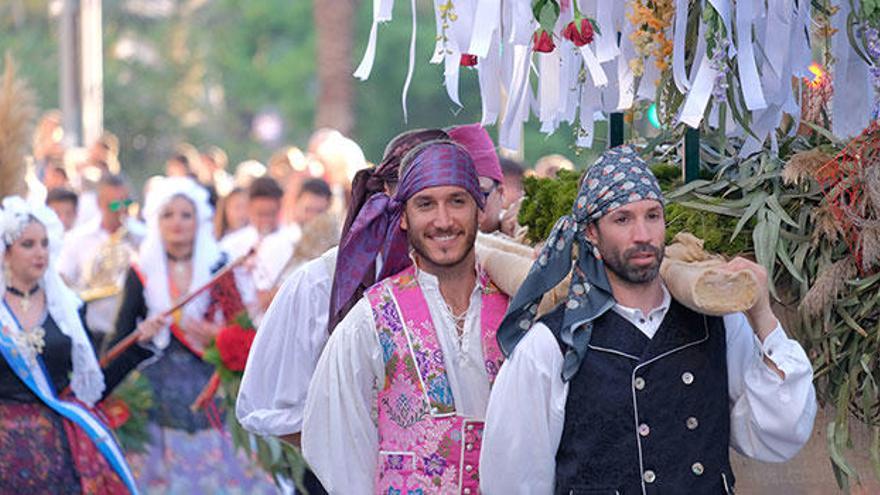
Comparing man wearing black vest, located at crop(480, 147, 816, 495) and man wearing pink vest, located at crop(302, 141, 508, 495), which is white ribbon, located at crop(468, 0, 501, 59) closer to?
man wearing pink vest, located at crop(302, 141, 508, 495)

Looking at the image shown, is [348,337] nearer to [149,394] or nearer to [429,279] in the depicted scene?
[429,279]

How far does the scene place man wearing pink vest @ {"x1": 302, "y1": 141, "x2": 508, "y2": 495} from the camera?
5.38 metres

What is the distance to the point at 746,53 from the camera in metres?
5.32

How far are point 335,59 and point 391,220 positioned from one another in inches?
803

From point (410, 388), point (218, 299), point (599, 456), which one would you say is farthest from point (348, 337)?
point (218, 299)

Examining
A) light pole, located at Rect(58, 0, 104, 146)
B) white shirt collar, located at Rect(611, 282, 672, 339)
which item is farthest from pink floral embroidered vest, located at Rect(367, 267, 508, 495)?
light pole, located at Rect(58, 0, 104, 146)

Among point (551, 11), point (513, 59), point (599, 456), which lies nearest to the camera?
point (599, 456)

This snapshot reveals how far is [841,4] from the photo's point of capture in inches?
219

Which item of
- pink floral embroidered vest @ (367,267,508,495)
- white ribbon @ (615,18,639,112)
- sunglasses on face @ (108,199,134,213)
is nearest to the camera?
pink floral embroidered vest @ (367,267,508,495)

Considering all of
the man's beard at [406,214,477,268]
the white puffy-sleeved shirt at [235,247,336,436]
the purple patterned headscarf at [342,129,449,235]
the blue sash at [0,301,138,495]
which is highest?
the purple patterned headscarf at [342,129,449,235]

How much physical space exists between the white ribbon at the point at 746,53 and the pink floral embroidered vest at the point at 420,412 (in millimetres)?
982

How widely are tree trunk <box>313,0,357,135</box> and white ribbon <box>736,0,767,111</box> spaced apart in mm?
20807

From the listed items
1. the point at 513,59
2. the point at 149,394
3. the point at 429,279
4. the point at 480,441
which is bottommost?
the point at 149,394

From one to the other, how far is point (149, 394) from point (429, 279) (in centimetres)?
545
